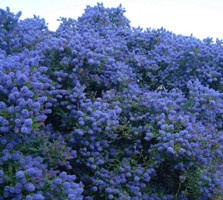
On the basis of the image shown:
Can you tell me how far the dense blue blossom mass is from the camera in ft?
12.0

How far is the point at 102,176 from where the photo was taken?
179 inches

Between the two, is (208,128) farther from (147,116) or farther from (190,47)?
(190,47)

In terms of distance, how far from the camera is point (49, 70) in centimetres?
501

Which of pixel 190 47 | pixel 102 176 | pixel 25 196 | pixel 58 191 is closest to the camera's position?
pixel 25 196

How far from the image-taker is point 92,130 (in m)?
4.38

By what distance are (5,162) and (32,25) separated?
370cm

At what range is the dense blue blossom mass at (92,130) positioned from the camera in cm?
366

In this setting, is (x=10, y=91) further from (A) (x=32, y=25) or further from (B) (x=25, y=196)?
(A) (x=32, y=25)

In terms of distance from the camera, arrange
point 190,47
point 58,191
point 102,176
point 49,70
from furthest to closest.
Result: point 190,47, point 49,70, point 102,176, point 58,191

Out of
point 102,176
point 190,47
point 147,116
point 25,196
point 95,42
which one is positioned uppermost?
point 190,47

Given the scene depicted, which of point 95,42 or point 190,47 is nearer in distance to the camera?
point 95,42

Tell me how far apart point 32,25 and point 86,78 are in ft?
7.25

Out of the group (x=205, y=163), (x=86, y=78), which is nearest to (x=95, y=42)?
(x=86, y=78)

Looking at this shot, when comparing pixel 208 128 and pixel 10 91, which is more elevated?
pixel 208 128
